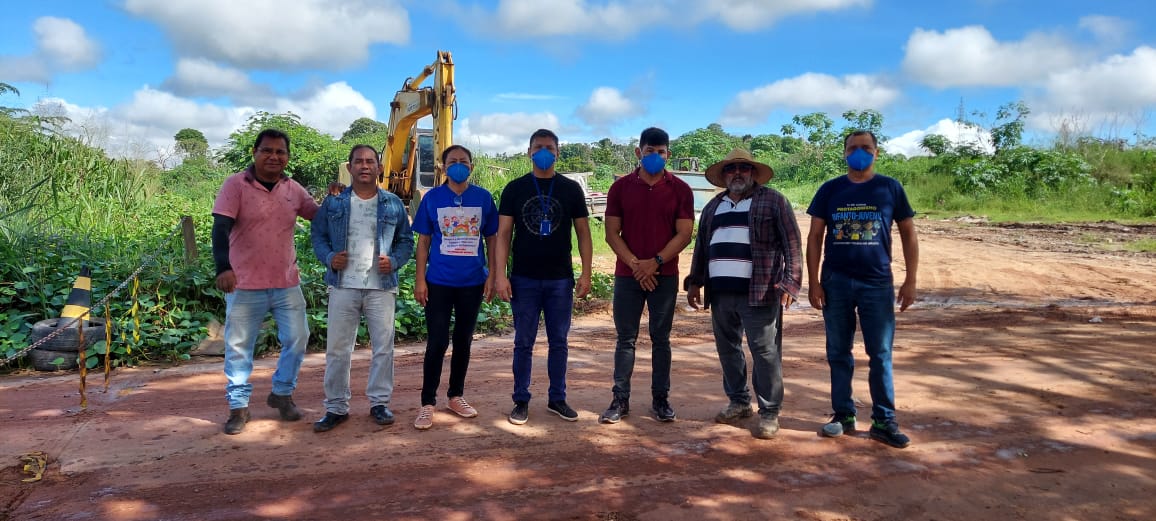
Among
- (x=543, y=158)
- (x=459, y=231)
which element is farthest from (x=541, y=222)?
(x=459, y=231)

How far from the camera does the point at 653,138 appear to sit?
4.36m

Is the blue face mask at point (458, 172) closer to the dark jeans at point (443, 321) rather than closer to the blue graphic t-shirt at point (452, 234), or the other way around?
the blue graphic t-shirt at point (452, 234)

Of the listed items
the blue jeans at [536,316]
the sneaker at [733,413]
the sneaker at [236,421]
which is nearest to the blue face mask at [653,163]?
the blue jeans at [536,316]

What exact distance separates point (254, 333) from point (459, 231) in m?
1.45

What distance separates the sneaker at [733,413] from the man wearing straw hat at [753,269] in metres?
0.13

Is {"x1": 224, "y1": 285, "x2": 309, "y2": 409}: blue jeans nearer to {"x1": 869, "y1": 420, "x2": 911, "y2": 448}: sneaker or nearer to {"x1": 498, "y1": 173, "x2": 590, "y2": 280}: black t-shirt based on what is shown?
{"x1": 498, "y1": 173, "x2": 590, "y2": 280}: black t-shirt

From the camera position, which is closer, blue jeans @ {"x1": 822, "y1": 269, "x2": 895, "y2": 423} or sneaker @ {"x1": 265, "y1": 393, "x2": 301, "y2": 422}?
blue jeans @ {"x1": 822, "y1": 269, "x2": 895, "y2": 423}

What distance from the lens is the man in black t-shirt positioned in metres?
4.37

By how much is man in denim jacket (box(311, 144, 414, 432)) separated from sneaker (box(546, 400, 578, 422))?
3.38 feet

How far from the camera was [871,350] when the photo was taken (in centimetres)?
412

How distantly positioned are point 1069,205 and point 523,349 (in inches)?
854

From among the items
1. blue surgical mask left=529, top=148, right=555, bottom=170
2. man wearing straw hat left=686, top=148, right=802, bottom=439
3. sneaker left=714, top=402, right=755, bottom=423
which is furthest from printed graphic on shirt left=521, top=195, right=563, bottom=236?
sneaker left=714, top=402, right=755, bottom=423

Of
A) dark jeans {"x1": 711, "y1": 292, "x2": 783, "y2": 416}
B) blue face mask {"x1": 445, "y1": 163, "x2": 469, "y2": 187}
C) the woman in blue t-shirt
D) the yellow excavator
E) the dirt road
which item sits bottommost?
the dirt road

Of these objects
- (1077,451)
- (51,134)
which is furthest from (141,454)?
(51,134)
